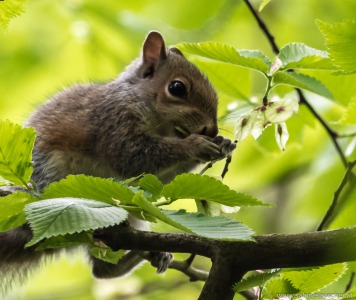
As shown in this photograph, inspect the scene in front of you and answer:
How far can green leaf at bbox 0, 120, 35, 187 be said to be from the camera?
1932 mm

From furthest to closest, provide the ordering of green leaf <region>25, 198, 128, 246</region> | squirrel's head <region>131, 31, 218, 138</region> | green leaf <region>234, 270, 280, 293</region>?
squirrel's head <region>131, 31, 218, 138</region>
green leaf <region>234, 270, 280, 293</region>
green leaf <region>25, 198, 128, 246</region>

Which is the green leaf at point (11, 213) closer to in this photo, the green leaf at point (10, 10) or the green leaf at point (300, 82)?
the green leaf at point (10, 10)

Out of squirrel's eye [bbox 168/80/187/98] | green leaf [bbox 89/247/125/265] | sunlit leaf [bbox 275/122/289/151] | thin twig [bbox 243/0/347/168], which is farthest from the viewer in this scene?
squirrel's eye [bbox 168/80/187/98]

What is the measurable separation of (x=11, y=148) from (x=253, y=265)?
2.34 ft

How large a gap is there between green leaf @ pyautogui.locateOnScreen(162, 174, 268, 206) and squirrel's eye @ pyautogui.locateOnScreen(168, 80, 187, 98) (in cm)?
194

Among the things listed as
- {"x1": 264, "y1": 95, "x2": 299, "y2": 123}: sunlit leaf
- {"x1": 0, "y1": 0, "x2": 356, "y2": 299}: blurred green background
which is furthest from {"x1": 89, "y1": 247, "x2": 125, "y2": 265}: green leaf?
{"x1": 0, "y1": 0, "x2": 356, "y2": 299}: blurred green background

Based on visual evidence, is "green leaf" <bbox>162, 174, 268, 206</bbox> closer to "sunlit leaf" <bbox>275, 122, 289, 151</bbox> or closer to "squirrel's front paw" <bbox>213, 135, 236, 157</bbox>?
"sunlit leaf" <bbox>275, 122, 289, 151</bbox>

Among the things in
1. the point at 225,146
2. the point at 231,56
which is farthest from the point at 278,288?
the point at 225,146

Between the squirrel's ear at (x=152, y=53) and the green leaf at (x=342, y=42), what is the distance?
214 centimetres

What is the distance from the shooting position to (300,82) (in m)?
2.54

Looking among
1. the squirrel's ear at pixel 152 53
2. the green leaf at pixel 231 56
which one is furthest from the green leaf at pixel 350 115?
the squirrel's ear at pixel 152 53

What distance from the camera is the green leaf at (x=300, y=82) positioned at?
7.98 ft

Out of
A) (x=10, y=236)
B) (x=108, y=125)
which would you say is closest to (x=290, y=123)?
(x=108, y=125)

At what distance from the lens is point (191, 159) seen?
11.4 ft
